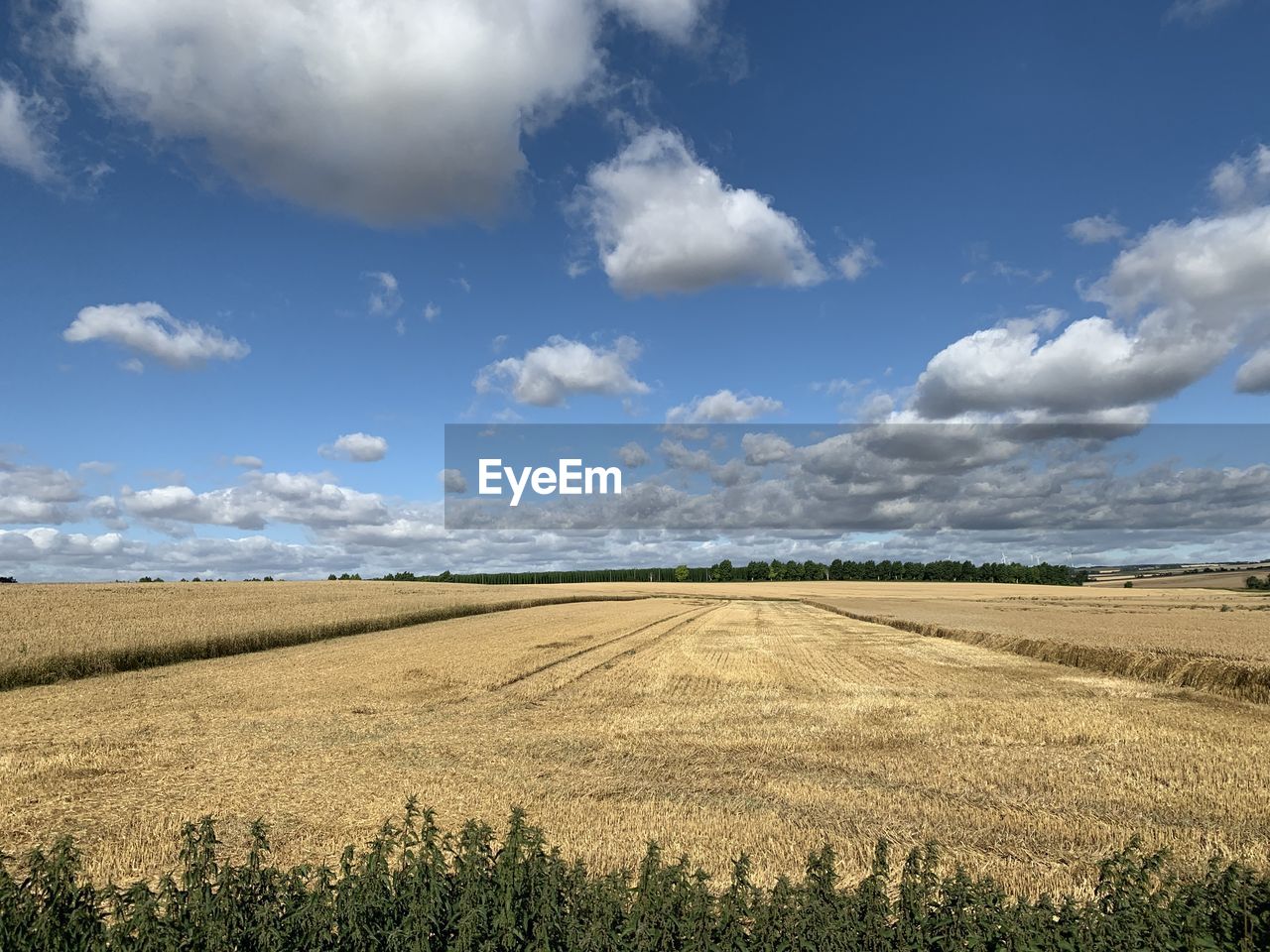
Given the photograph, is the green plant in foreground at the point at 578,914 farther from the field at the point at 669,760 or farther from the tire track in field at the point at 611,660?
the tire track in field at the point at 611,660

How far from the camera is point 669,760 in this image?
1302 cm

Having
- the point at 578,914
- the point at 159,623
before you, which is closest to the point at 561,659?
the point at 159,623

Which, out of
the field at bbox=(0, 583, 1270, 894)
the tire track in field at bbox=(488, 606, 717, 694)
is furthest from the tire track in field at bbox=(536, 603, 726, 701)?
the tire track in field at bbox=(488, 606, 717, 694)

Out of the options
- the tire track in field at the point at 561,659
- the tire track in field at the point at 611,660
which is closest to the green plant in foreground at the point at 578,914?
the tire track in field at the point at 611,660

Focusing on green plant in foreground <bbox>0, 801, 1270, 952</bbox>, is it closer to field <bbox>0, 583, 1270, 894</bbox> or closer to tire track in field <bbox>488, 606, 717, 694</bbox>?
field <bbox>0, 583, 1270, 894</bbox>

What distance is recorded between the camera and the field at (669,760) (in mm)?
9367

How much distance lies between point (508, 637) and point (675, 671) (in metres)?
14.2

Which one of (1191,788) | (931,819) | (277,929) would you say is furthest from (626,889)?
(1191,788)

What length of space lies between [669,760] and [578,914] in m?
7.76

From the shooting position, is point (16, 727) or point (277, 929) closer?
point (277, 929)

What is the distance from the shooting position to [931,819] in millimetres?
9922

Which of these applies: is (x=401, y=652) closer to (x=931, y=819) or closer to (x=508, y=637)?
(x=508, y=637)

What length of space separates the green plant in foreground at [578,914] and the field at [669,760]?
109 inches

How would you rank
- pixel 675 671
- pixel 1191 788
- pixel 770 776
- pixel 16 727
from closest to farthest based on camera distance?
pixel 1191 788 → pixel 770 776 → pixel 16 727 → pixel 675 671
